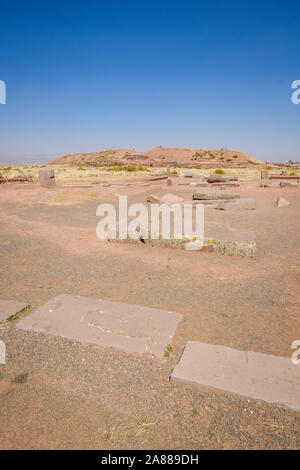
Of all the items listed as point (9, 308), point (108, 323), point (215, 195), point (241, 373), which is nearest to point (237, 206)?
point (215, 195)

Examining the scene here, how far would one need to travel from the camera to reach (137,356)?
246 centimetres

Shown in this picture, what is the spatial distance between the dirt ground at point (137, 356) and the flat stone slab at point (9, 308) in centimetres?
14

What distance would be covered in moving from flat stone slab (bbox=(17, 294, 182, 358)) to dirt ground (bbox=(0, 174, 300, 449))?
3.8 inches

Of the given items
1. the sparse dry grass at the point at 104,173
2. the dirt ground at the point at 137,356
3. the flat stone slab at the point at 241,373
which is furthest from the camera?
the sparse dry grass at the point at 104,173

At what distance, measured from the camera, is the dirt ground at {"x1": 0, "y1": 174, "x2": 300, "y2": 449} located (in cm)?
179

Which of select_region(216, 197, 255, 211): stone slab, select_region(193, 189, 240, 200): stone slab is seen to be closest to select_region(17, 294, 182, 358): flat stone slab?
select_region(216, 197, 255, 211): stone slab

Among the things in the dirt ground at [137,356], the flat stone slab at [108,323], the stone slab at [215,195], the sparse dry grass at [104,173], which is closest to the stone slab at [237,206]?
the stone slab at [215,195]

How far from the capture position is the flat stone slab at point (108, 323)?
→ 103 inches

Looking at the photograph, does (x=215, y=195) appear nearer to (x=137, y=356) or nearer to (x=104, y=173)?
(x=137, y=356)

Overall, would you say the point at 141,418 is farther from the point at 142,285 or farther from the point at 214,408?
the point at 142,285

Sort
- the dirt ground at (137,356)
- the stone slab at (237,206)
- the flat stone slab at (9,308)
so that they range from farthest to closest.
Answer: the stone slab at (237,206), the flat stone slab at (9,308), the dirt ground at (137,356)

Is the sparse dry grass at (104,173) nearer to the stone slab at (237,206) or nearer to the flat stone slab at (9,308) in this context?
the stone slab at (237,206)

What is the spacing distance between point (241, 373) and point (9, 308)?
2594 millimetres
